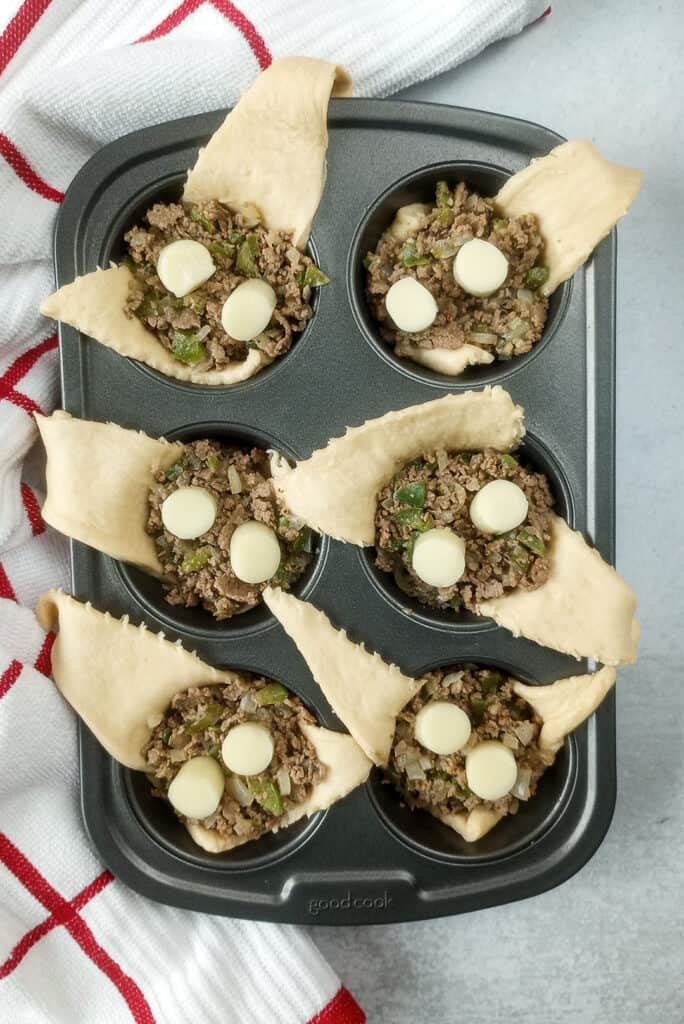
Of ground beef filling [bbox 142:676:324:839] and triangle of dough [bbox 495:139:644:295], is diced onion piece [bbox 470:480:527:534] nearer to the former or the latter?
triangle of dough [bbox 495:139:644:295]

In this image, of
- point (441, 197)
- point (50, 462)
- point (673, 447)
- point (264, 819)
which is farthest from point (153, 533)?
point (673, 447)

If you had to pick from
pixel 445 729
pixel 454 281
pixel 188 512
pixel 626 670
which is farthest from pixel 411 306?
pixel 626 670

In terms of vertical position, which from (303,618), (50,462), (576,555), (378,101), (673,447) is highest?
(378,101)

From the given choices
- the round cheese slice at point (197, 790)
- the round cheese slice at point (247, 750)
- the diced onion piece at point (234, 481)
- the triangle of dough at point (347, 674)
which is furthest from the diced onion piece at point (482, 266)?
the round cheese slice at point (197, 790)

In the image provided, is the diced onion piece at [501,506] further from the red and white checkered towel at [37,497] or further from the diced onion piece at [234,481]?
the red and white checkered towel at [37,497]

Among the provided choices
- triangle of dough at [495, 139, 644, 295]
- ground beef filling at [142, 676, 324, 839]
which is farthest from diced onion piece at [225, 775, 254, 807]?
triangle of dough at [495, 139, 644, 295]

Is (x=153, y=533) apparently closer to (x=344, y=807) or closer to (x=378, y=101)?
(x=344, y=807)

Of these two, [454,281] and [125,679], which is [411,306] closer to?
[454,281]
